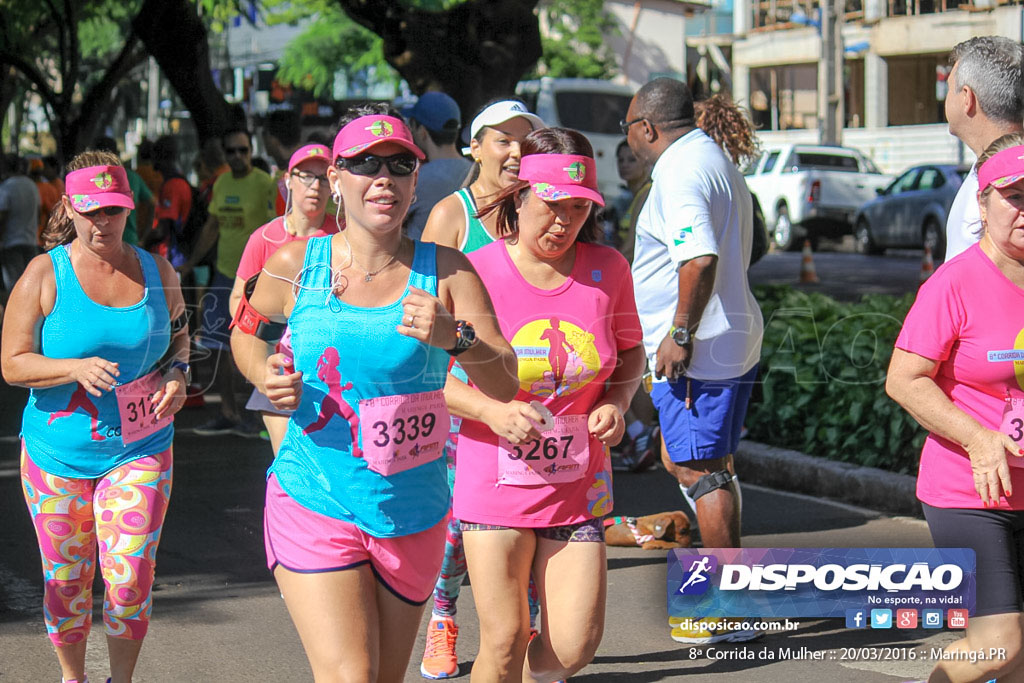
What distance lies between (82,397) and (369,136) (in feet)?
5.39

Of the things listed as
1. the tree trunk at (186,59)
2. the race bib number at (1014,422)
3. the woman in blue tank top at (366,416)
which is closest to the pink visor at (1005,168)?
the race bib number at (1014,422)

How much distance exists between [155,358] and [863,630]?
3.09 metres

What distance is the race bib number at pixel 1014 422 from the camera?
388cm

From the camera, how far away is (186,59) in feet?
60.8

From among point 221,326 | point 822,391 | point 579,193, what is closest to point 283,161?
point 221,326

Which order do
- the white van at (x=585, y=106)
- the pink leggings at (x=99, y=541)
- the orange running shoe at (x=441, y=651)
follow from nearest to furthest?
1. the pink leggings at (x=99, y=541)
2. the orange running shoe at (x=441, y=651)
3. the white van at (x=585, y=106)

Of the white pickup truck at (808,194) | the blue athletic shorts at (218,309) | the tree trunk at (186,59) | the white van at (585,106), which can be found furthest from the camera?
the white pickup truck at (808,194)

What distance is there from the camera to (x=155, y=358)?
487cm

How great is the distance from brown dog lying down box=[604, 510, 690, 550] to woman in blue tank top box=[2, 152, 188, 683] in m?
3.05

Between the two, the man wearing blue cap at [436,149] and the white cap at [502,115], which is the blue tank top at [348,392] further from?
the man wearing blue cap at [436,149]

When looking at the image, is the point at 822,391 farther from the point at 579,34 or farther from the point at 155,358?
the point at 579,34

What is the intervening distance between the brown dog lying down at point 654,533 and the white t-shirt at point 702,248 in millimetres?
1500

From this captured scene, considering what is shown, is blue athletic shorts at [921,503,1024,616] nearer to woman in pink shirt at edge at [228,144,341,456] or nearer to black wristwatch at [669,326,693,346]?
black wristwatch at [669,326,693,346]

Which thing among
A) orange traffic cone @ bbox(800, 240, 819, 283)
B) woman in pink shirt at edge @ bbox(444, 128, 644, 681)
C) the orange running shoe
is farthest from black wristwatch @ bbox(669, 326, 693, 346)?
orange traffic cone @ bbox(800, 240, 819, 283)
